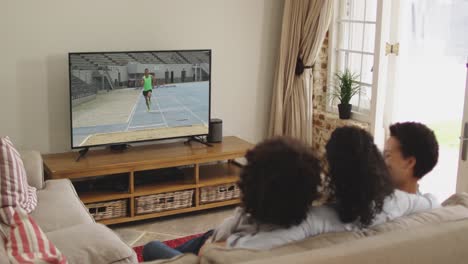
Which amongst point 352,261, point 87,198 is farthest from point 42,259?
point 87,198

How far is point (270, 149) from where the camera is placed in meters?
1.84

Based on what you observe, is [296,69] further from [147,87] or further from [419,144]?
[419,144]

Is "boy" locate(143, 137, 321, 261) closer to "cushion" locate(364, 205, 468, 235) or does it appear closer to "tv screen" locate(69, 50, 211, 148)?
"cushion" locate(364, 205, 468, 235)

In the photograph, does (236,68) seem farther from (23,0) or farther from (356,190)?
(356,190)

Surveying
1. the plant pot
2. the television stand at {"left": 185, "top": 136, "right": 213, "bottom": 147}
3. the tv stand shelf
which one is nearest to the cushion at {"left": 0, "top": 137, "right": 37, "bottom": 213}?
the tv stand shelf

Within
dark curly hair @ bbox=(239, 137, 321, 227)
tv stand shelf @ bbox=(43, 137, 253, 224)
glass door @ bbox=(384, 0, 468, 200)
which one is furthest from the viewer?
tv stand shelf @ bbox=(43, 137, 253, 224)

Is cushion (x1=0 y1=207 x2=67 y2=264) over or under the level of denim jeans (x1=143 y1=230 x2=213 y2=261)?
over

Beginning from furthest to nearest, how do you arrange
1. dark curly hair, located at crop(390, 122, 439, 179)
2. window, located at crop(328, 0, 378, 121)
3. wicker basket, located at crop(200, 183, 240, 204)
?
window, located at crop(328, 0, 378, 121), wicker basket, located at crop(200, 183, 240, 204), dark curly hair, located at crop(390, 122, 439, 179)

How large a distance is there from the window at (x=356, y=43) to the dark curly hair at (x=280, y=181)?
309cm

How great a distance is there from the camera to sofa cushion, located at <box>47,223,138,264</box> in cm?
279

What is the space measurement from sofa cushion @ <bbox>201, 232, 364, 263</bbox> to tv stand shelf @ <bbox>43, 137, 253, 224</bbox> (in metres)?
2.22

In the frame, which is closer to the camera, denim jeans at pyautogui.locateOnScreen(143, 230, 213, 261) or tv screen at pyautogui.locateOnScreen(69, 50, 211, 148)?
denim jeans at pyautogui.locateOnScreen(143, 230, 213, 261)

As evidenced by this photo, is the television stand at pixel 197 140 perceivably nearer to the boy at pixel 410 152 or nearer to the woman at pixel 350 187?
the boy at pixel 410 152

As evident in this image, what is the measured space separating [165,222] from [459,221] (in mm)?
2858
